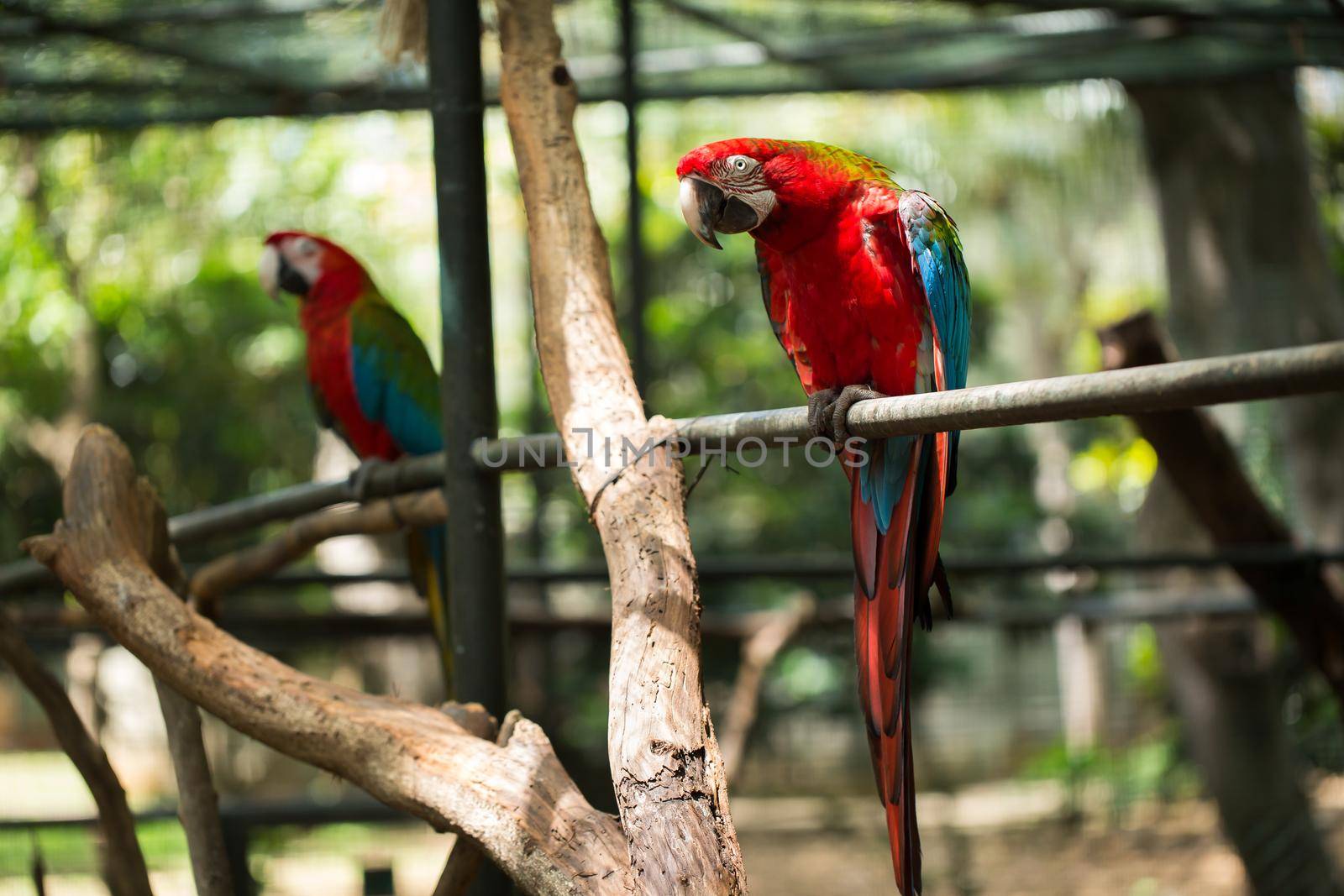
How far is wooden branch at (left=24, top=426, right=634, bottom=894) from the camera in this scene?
97cm

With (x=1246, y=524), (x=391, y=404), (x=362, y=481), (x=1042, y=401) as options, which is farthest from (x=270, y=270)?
(x=1246, y=524)

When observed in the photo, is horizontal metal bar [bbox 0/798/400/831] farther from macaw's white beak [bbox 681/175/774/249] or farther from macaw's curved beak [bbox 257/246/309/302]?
macaw's white beak [bbox 681/175/774/249]

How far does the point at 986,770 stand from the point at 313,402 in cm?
356

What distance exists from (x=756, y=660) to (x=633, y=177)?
127 cm

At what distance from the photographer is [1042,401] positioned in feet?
3.08

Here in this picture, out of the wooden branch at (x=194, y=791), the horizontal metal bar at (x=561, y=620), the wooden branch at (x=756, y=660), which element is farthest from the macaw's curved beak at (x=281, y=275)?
the wooden branch at (x=756, y=660)

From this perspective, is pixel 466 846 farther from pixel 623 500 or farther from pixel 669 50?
pixel 669 50

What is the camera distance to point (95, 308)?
4.55 metres

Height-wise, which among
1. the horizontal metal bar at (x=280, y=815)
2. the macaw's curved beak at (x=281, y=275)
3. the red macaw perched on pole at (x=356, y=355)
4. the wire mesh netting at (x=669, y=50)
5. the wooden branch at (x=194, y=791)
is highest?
the wire mesh netting at (x=669, y=50)

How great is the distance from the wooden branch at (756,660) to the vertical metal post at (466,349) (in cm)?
128

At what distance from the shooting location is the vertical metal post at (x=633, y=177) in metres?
2.45

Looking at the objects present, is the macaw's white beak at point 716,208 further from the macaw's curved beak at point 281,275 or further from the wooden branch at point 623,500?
the macaw's curved beak at point 281,275

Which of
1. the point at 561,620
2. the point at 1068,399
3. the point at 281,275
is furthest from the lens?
the point at 561,620

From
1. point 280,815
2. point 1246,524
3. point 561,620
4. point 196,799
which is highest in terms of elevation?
point 1246,524
